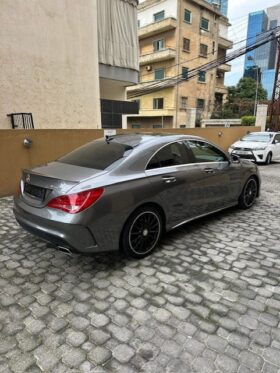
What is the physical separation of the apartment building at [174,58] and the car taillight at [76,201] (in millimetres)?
25974

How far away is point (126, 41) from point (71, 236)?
1211 cm

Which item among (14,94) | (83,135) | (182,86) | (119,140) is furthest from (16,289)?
(182,86)

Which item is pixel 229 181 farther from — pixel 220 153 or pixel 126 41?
pixel 126 41

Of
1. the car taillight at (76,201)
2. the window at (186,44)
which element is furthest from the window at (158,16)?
the car taillight at (76,201)

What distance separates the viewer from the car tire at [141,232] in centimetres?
309

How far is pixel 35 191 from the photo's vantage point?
303 cm

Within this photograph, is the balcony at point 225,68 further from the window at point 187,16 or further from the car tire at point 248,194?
the car tire at point 248,194

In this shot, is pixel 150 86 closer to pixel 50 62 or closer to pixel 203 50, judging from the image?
pixel 203 50

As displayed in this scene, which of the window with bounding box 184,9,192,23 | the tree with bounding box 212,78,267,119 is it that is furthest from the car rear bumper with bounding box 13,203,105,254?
the tree with bounding box 212,78,267,119

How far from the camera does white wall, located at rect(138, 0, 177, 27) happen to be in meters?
27.7

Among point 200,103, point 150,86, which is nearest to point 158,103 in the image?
point 150,86

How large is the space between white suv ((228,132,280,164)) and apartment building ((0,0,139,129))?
606 cm

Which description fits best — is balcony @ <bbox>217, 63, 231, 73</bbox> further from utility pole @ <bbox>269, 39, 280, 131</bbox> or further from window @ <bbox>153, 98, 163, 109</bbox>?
utility pole @ <bbox>269, 39, 280, 131</bbox>

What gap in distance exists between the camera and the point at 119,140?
3797 mm
